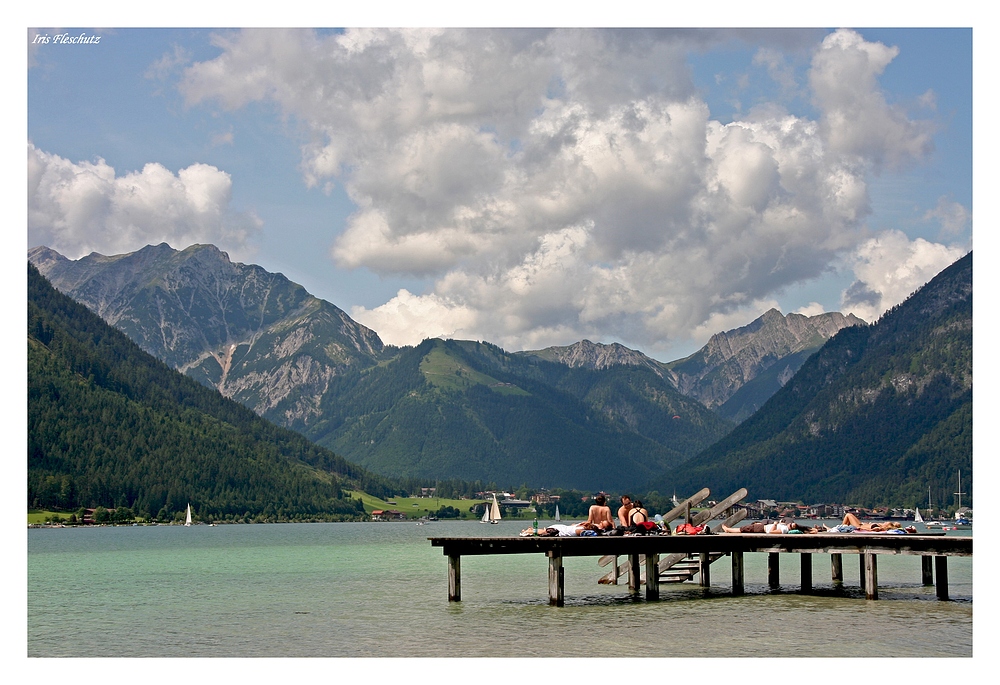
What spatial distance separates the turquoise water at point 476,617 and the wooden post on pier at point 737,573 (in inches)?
33.7

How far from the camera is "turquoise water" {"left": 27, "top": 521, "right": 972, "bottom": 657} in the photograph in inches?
1208

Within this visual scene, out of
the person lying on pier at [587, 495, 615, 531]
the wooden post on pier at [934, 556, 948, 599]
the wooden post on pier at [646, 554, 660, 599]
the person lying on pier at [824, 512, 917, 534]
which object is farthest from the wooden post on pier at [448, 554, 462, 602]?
the wooden post on pier at [934, 556, 948, 599]

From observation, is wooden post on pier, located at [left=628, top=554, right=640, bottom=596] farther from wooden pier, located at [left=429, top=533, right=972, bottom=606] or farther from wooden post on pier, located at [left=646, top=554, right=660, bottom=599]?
wooden post on pier, located at [left=646, top=554, right=660, bottom=599]

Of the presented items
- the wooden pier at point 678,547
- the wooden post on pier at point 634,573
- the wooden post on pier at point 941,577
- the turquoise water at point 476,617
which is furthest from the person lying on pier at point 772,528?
the wooden post on pier at point 941,577

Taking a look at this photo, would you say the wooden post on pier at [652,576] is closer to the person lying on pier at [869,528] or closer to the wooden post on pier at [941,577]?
the person lying on pier at [869,528]

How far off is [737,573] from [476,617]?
1279 centimetres

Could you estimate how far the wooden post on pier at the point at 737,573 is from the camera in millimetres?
45281

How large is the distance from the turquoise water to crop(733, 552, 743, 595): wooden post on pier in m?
0.86

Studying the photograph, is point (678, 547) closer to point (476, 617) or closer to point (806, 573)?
point (476, 617)

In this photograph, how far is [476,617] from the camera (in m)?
38.2
